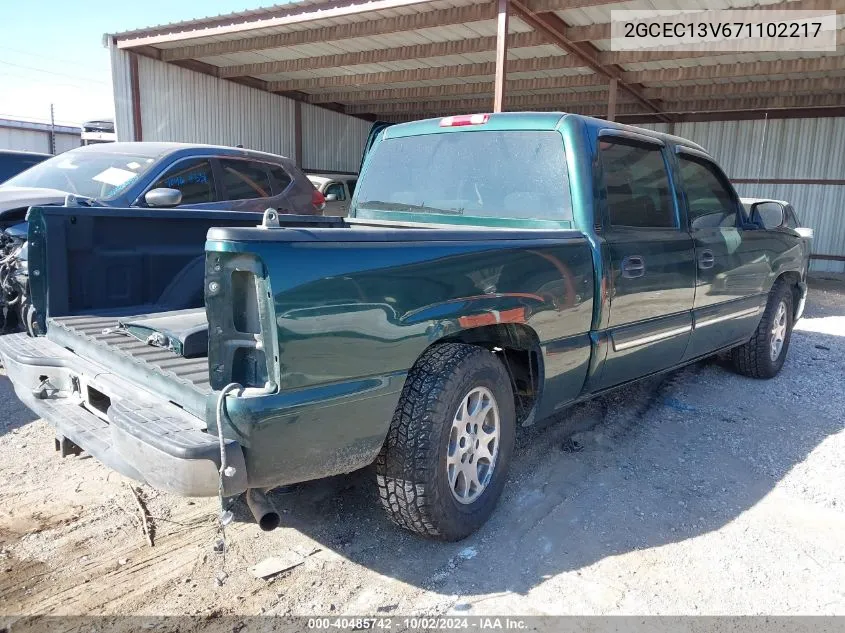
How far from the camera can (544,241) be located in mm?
3068

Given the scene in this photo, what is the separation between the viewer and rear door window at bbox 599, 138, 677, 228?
11.9 feet

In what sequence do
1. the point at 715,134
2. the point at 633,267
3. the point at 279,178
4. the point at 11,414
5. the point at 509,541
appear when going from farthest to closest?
the point at 715,134
the point at 279,178
the point at 11,414
the point at 633,267
the point at 509,541

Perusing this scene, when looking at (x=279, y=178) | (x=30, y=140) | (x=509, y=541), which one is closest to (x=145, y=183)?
(x=279, y=178)

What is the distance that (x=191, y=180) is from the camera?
6320 mm

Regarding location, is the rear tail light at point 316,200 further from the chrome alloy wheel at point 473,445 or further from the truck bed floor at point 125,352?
the chrome alloy wheel at point 473,445

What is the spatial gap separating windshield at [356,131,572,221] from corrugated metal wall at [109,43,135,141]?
33.4ft

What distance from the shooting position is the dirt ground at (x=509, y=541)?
2.55 m

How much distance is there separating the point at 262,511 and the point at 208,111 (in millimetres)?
14464

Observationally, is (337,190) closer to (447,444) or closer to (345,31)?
(345,31)

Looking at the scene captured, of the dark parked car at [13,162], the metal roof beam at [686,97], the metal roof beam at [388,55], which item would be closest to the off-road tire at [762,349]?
the metal roof beam at [388,55]

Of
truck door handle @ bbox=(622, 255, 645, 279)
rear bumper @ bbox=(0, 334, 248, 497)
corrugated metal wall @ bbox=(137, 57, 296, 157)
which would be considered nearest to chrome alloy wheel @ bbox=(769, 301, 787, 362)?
truck door handle @ bbox=(622, 255, 645, 279)

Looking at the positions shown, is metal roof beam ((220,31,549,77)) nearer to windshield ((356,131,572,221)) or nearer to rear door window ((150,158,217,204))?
rear door window ((150,158,217,204))

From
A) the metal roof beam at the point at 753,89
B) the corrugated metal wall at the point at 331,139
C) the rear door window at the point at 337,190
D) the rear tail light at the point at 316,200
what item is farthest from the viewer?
the corrugated metal wall at the point at 331,139

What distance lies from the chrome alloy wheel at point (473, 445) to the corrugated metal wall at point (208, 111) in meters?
12.4
